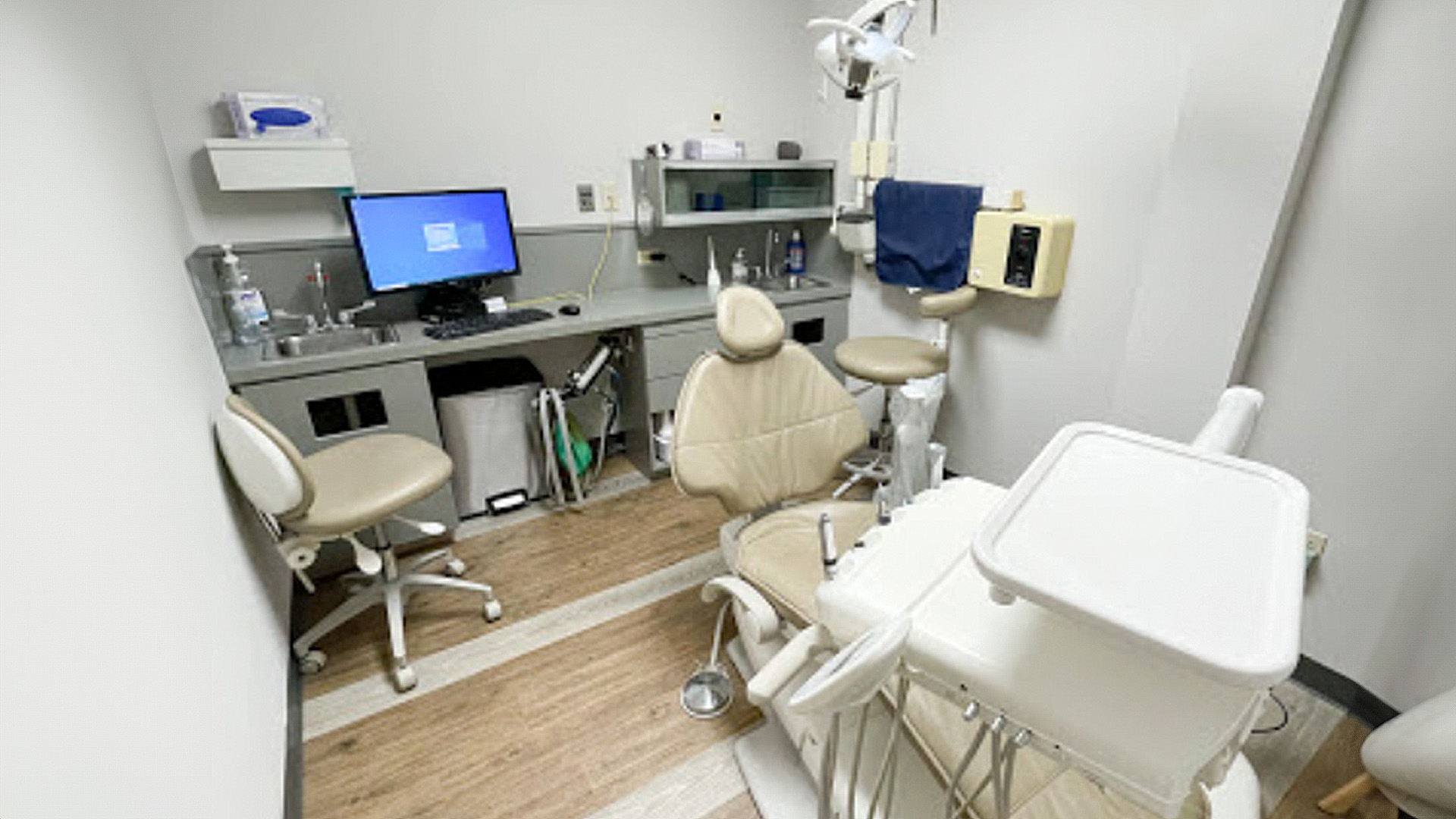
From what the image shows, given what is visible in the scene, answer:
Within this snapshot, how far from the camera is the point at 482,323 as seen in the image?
238 centimetres

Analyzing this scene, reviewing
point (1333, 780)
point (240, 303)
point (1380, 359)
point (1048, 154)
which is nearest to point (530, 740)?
point (240, 303)

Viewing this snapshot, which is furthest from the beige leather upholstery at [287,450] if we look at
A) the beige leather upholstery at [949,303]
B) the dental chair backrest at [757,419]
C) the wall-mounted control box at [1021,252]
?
the wall-mounted control box at [1021,252]

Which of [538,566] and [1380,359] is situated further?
[538,566]

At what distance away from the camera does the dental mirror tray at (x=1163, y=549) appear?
1.68 feet

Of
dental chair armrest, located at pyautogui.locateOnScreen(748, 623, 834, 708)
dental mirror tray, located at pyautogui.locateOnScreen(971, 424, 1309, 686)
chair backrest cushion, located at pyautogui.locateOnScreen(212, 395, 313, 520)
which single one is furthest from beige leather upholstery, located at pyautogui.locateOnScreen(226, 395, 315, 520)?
dental mirror tray, located at pyautogui.locateOnScreen(971, 424, 1309, 686)

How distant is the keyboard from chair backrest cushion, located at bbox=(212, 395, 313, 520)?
2.48ft

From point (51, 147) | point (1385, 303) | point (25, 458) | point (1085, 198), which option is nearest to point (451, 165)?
point (51, 147)

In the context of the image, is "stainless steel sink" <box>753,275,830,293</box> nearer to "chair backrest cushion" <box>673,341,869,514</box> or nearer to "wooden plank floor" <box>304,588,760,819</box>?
"chair backrest cushion" <box>673,341,869,514</box>

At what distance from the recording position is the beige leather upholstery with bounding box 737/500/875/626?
1.38 m

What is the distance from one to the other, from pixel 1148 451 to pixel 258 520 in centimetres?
224

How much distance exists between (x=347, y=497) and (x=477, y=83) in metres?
1.69

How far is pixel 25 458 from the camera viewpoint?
82 centimetres

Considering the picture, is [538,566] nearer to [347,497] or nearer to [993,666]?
[347,497]

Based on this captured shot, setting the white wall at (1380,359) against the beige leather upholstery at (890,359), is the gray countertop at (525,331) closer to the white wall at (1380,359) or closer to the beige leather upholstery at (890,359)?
A: the beige leather upholstery at (890,359)
